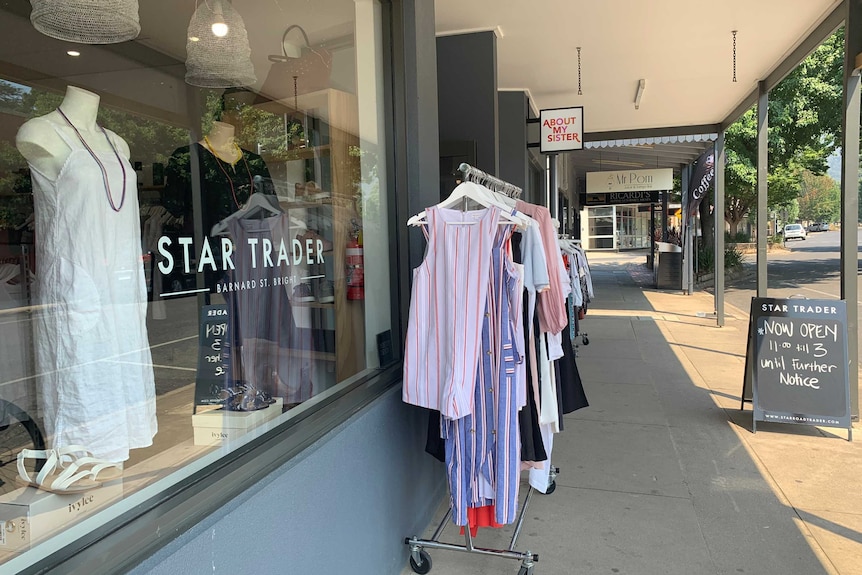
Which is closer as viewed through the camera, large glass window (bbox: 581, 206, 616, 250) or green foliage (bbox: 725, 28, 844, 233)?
green foliage (bbox: 725, 28, 844, 233)

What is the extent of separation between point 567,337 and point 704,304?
31.2 ft

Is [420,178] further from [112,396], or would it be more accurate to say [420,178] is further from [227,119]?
[112,396]

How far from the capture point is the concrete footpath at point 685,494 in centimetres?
274

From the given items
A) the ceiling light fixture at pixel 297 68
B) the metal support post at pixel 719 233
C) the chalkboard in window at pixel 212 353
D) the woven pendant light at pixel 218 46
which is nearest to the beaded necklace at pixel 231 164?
the woven pendant light at pixel 218 46

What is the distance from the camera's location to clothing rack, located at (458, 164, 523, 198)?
2734 millimetres

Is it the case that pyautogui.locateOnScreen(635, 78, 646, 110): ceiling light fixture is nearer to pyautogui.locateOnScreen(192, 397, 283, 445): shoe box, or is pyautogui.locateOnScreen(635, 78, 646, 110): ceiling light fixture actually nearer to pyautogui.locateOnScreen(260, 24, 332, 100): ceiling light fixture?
pyautogui.locateOnScreen(260, 24, 332, 100): ceiling light fixture

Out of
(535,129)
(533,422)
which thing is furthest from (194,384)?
(535,129)

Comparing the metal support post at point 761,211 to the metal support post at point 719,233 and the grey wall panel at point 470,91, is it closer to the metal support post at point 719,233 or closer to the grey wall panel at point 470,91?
the metal support post at point 719,233

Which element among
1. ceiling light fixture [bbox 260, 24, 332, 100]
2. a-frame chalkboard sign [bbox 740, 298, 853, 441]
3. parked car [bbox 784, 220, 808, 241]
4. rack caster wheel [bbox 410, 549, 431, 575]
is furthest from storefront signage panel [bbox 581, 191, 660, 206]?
parked car [bbox 784, 220, 808, 241]

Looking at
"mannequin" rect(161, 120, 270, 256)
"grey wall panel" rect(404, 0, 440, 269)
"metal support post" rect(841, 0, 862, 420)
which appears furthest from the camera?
"metal support post" rect(841, 0, 862, 420)

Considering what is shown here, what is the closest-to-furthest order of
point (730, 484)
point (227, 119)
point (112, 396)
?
1. point (112, 396)
2. point (227, 119)
3. point (730, 484)

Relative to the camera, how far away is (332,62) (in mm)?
3092

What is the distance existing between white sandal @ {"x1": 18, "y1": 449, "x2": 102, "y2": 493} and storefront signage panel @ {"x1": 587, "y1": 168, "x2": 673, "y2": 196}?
15.6 m

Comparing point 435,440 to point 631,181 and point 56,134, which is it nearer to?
point 56,134
